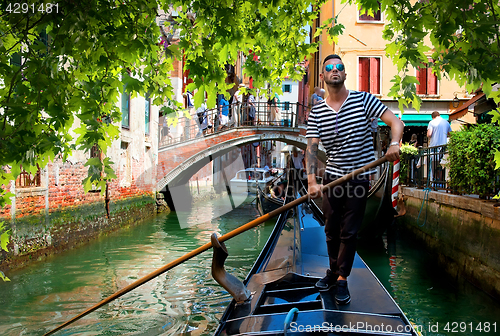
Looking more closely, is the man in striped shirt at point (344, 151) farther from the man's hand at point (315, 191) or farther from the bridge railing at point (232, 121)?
the bridge railing at point (232, 121)

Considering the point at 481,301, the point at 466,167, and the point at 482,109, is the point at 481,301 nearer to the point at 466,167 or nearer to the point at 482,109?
the point at 466,167

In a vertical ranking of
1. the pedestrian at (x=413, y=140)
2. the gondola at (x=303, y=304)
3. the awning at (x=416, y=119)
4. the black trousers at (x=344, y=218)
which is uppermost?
the awning at (x=416, y=119)

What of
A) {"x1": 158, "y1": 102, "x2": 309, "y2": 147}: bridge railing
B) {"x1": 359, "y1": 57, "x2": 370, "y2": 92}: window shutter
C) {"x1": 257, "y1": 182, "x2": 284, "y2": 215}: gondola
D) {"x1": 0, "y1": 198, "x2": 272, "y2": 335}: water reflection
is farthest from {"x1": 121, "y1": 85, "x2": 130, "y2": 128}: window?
{"x1": 359, "y1": 57, "x2": 370, "y2": 92}: window shutter

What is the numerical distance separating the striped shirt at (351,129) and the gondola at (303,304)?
0.55 meters

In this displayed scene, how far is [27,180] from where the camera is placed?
168 inches

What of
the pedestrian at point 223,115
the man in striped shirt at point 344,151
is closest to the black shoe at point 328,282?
the man in striped shirt at point 344,151

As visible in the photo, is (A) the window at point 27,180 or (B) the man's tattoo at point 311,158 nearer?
(B) the man's tattoo at point 311,158

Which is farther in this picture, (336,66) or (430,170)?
(430,170)

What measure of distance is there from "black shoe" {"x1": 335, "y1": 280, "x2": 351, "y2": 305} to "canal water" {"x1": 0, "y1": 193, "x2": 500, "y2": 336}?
49.2 inches

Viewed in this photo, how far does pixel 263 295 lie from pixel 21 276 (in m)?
2.87

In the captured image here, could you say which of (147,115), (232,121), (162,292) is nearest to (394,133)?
(162,292)

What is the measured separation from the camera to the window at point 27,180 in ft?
13.4

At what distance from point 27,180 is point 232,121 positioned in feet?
19.1

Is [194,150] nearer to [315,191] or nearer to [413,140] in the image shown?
[413,140]
